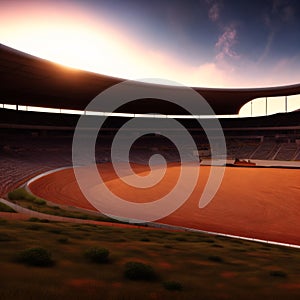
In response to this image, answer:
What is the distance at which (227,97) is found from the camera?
42.3 m

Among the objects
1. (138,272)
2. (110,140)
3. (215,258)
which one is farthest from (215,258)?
(110,140)

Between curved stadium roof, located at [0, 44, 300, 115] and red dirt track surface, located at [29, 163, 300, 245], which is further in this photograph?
curved stadium roof, located at [0, 44, 300, 115]

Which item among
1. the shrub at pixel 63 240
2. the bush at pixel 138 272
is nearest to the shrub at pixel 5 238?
the shrub at pixel 63 240

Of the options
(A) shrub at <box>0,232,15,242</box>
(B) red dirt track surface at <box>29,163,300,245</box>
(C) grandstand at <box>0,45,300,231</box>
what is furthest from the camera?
(C) grandstand at <box>0,45,300,231</box>

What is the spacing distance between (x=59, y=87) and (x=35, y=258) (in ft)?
95.3

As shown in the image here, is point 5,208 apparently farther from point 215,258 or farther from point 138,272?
point 215,258

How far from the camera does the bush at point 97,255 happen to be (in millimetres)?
5307

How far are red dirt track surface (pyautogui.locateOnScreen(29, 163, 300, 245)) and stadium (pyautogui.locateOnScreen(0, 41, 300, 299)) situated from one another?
57 millimetres

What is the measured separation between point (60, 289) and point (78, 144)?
145 ft

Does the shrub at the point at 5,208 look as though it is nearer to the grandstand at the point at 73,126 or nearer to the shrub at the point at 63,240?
the grandstand at the point at 73,126

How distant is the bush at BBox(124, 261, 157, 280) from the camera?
15.3 ft

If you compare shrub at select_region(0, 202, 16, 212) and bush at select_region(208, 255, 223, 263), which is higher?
shrub at select_region(0, 202, 16, 212)

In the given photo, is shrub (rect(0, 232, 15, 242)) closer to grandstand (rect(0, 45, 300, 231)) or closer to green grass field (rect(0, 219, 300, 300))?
green grass field (rect(0, 219, 300, 300))

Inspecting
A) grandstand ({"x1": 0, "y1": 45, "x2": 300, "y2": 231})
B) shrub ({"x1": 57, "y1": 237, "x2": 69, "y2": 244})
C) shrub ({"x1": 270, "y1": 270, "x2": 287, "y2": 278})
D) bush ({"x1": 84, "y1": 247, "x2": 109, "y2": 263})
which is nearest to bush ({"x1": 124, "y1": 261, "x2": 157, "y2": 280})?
bush ({"x1": 84, "y1": 247, "x2": 109, "y2": 263})
